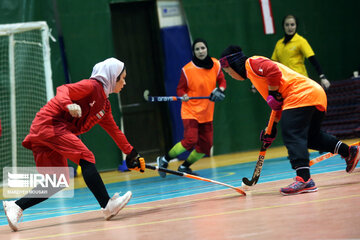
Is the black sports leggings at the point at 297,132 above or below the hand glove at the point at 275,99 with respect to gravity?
below

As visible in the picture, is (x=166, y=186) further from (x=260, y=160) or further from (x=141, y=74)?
(x=141, y=74)

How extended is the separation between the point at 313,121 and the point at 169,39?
488 centimetres

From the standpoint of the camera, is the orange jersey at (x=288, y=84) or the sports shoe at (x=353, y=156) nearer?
the orange jersey at (x=288, y=84)

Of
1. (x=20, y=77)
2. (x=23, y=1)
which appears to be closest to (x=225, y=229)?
(x=20, y=77)

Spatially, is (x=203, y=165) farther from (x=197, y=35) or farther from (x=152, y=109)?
(x=197, y=35)

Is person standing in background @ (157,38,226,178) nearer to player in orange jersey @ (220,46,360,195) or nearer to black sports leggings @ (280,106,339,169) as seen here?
player in orange jersey @ (220,46,360,195)

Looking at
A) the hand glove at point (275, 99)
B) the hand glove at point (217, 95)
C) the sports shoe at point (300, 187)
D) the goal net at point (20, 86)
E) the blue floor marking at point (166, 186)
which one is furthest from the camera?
the goal net at point (20, 86)

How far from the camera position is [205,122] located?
22.4ft

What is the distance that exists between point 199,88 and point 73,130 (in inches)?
120

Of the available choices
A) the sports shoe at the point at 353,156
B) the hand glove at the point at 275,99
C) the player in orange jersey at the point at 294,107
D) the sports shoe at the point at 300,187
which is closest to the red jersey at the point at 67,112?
the player in orange jersey at the point at 294,107

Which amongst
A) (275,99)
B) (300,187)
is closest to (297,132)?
(275,99)

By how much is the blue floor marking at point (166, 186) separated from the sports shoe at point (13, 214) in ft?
1.73

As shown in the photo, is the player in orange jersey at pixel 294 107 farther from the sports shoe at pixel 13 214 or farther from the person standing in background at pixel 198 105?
the person standing in background at pixel 198 105

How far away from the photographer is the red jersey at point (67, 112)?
3.90 metres
